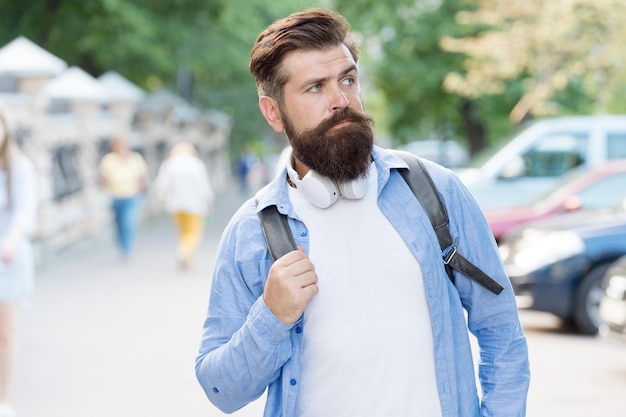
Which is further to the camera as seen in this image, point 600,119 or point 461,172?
point 461,172

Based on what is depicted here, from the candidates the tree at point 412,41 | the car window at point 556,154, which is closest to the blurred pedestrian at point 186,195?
the car window at point 556,154

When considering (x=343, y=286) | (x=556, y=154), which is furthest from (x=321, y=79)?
(x=556, y=154)

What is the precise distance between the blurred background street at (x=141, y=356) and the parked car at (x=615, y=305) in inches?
11.3

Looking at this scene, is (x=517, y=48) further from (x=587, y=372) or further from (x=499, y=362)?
(x=499, y=362)

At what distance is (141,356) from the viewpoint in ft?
32.3

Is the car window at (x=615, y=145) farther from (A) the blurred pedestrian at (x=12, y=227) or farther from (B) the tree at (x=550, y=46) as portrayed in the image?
(A) the blurred pedestrian at (x=12, y=227)

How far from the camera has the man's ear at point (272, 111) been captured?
283 cm

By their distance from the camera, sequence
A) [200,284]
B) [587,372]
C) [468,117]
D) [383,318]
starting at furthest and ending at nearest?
[468,117] < [200,284] < [587,372] < [383,318]

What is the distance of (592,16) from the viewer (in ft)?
70.2

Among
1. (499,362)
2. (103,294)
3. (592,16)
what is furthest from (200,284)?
(499,362)

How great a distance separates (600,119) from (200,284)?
532cm

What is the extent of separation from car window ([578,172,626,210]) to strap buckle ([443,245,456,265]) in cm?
1043

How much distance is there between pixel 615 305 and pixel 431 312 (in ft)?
22.3

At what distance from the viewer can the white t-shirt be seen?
8.70ft
